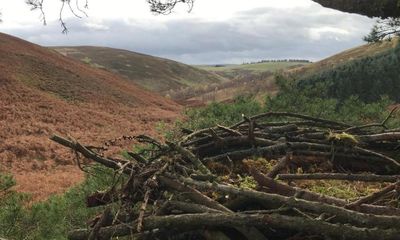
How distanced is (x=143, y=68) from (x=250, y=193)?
386 ft

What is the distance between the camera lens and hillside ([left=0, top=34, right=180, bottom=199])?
24.7 metres

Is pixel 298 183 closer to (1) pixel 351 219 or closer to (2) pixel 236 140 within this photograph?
(2) pixel 236 140

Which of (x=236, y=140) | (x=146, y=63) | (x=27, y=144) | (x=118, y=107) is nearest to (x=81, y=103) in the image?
(x=118, y=107)

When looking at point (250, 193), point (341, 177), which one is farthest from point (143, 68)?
point (250, 193)

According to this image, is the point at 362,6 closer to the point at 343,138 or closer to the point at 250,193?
the point at 343,138

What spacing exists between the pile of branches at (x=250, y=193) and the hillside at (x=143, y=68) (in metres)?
101

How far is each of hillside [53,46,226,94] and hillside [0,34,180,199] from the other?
6199 centimetres

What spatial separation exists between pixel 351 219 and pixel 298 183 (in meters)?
1.02

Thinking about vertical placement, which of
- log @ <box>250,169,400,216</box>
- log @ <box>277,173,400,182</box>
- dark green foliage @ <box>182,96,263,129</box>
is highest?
log @ <box>250,169,400,216</box>

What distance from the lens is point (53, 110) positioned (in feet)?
109

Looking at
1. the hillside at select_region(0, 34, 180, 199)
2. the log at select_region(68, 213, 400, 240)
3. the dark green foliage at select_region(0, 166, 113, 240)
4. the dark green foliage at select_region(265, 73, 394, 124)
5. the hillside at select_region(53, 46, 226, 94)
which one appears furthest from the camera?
the hillside at select_region(53, 46, 226, 94)

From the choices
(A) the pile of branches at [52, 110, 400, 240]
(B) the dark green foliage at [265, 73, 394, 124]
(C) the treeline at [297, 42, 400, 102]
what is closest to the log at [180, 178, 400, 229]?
(A) the pile of branches at [52, 110, 400, 240]

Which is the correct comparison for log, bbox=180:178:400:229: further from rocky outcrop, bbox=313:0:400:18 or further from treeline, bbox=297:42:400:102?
treeline, bbox=297:42:400:102

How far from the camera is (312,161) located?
362 centimetres
